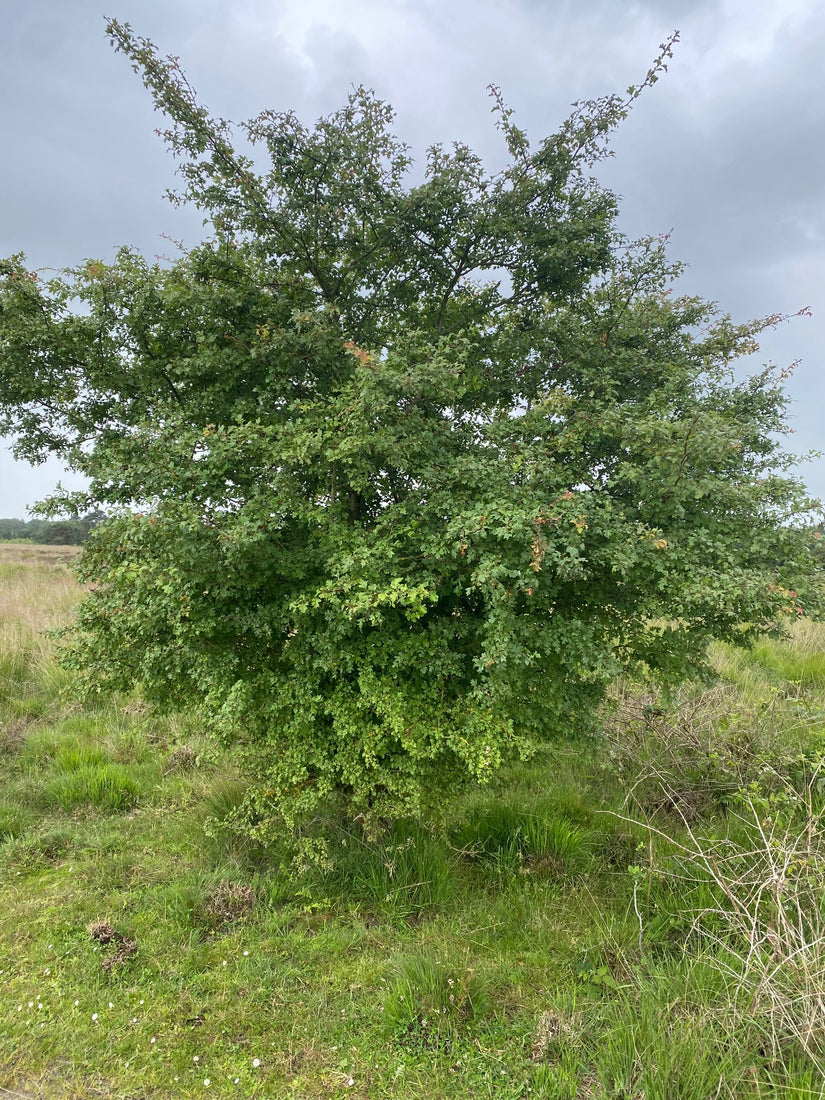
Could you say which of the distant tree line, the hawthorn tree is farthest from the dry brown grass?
the distant tree line

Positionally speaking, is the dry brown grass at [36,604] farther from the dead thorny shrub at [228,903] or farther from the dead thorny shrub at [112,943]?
the dead thorny shrub at [228,903]

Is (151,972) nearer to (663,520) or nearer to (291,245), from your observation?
(663,520)

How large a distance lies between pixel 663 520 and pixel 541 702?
134 cm

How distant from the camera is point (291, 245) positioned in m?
4.20

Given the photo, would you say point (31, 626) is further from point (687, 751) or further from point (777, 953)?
point (777, 953)

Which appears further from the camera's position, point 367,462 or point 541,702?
point 541,702

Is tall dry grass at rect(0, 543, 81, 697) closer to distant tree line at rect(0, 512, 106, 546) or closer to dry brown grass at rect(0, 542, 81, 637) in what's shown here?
dry brown grass at rect(0, 542, 81, 637)

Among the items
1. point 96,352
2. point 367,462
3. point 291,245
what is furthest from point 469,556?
point 96,352

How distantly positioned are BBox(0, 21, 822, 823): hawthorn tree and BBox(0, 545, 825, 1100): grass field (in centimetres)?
78

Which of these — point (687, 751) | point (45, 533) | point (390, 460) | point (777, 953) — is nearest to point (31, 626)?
point (390, 460)

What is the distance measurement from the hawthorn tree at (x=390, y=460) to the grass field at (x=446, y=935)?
0.78 metres

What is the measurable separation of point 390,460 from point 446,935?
9.79 feet

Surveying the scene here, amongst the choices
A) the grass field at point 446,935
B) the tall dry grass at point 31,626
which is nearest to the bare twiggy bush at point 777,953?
the grass field at point 446,935

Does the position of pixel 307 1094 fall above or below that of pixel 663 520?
below
